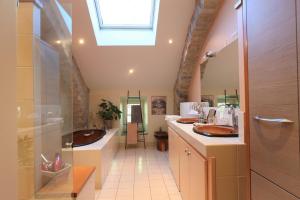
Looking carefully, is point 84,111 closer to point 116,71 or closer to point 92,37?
point 116,71

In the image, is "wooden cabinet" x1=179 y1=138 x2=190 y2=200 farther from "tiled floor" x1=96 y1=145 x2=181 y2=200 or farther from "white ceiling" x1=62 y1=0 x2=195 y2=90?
"white ceiling" x1=62 y1=0 x2=195 y2=90

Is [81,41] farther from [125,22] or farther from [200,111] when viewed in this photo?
[200,111]

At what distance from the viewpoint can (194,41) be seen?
3.78 meters

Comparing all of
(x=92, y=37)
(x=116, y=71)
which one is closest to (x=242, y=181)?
(x=92, y=37)

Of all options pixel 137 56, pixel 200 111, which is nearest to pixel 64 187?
pixel 200 111

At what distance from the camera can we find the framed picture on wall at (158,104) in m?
5.86

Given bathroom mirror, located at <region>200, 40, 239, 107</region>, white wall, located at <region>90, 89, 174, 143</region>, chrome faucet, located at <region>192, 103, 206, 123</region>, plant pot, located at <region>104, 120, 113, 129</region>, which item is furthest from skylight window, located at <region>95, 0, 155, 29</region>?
plant pot, located at <region>104, 120, 113, 129</region>

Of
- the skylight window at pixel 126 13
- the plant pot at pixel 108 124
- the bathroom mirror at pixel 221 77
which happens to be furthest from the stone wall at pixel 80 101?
the bathroom mirror at pixel 221 77

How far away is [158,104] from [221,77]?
3.13m

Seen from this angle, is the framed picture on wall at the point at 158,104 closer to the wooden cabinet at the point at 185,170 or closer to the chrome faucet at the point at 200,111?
the chrome faucet at the point at 200,111

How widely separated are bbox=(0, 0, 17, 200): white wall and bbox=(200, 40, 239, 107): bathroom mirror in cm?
217

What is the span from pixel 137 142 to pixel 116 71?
2.11 m

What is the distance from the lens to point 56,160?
165cm

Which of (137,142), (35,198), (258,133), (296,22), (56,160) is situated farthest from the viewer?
(137,142)
